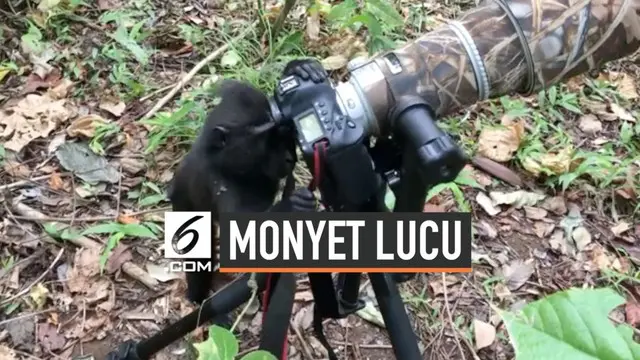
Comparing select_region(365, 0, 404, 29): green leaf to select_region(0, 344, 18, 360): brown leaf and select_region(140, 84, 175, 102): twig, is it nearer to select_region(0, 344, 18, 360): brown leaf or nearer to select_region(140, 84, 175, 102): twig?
select_region(140, 84, 175, 102): twig

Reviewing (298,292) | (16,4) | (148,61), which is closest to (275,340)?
(298,292)

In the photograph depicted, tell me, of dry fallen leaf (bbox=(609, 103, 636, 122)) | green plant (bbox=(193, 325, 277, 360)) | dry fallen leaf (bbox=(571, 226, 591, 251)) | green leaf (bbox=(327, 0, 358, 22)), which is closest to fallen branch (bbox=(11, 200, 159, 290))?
green leaf (bbox=(327, 0, 358, 22))

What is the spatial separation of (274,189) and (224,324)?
0.56 m

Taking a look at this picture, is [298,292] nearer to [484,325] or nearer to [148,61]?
[484,325]

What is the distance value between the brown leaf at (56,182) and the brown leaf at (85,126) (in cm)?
16

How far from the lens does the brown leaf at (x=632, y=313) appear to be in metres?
1.95

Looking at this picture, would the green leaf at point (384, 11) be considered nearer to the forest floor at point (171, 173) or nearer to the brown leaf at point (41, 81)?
the forest floor at point (171, 173)

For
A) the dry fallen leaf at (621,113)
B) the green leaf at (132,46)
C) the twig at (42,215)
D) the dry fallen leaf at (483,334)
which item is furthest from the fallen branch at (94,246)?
the dry fallen leaf at (621,113)

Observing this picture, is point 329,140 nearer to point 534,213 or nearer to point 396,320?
point 396,320

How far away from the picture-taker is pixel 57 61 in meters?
2.51

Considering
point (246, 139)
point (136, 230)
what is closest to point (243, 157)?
point (246, 139)

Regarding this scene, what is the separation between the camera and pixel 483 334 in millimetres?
1907

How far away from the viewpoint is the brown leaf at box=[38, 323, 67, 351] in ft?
6.00

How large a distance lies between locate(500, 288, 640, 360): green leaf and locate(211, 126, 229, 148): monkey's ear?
2.39ft
